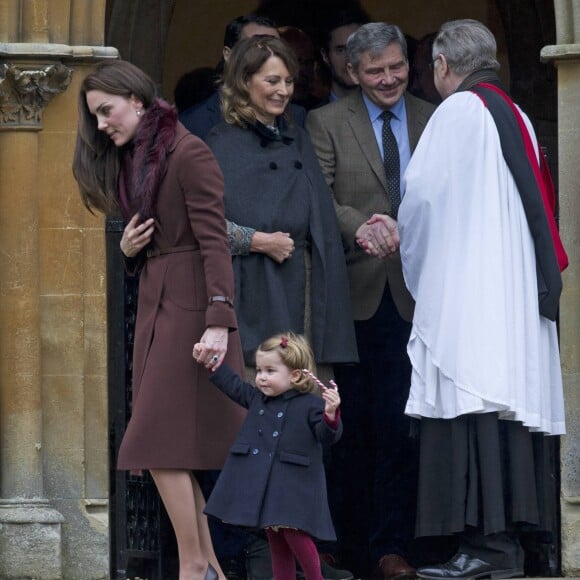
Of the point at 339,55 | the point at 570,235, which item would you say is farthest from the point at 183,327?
the point at 339,55

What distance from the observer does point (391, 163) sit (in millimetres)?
9086

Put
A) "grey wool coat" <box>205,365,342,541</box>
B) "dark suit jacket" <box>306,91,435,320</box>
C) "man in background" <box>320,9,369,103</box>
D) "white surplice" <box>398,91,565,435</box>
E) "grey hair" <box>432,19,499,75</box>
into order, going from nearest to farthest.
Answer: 1. "grey wool coat" <box>205,365,342,541</box>
2. "white surplice" <box>398,91,565,435</box>
3. "grey hair" <box>432,19,499,75</box>
4. "dark suit jacket" <box>306,91,435,320</box>
5. "man in background" <box>320,9,369,103</box>

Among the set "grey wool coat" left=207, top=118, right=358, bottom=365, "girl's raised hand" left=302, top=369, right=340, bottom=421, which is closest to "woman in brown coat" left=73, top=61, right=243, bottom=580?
"girl's raised hand" left=302, top=369, right=340, bottom=421

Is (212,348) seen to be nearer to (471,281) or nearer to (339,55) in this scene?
(471,281)

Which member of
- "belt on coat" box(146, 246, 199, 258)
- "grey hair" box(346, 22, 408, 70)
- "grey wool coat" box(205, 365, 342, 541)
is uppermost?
"grey hair" box(346, 22, 408, 70)

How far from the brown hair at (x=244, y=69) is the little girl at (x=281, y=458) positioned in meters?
1.26

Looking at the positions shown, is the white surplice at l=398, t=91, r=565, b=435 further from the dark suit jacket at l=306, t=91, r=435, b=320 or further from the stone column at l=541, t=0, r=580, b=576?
the dark suit jacket at l=306, t=91, r=435, b=320

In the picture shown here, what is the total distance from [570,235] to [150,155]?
1862mm

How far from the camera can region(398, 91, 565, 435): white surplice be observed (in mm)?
8320

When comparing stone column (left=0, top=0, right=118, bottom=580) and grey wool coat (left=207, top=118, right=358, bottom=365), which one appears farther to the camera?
stone column (left=0, top=0, right=118, bottom=580)

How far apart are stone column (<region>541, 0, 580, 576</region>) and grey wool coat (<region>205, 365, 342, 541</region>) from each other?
1400mm

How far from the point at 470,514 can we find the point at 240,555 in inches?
43.7

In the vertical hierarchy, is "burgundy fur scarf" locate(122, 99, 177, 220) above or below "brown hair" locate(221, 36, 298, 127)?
below

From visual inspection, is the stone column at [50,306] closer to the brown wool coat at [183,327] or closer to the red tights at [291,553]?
the brown wool coat at [183,327]
